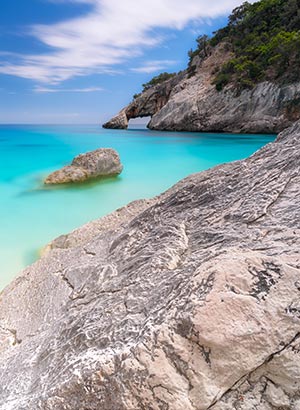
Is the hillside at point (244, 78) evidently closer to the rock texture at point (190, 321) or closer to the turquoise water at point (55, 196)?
the turquoise water at point (55, 196)

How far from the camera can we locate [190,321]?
148cm

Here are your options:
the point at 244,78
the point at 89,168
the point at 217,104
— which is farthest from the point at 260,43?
the point at 89,168

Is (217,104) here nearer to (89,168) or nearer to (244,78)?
(244,78)

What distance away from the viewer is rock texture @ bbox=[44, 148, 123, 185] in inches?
425

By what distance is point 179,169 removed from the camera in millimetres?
14094

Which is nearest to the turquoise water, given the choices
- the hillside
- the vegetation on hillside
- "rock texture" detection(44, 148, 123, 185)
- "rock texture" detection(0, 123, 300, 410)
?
"rock texture" detection(44, 148, 123, 185)

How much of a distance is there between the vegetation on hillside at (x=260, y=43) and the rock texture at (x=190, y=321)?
29.1 meters

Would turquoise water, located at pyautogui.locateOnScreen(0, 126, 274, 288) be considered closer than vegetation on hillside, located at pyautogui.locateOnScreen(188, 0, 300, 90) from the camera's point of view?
Yes

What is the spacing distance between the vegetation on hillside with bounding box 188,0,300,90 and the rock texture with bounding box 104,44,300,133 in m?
1.19

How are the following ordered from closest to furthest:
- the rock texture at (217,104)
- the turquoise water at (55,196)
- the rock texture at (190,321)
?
the rock texture at (190,321), the turquoise water at (55,196), the rock texture at (217,104)

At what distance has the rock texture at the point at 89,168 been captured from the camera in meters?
10.8

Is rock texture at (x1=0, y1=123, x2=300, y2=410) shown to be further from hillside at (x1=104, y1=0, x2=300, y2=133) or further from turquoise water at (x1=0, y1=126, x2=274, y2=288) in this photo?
hillside at (x1=104, y1=0, x2=300, y2=133)

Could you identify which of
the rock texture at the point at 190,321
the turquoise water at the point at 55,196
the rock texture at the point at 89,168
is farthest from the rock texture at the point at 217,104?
the rock texture at the point at 190,321

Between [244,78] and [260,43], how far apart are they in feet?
19.9
